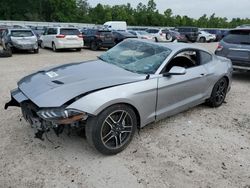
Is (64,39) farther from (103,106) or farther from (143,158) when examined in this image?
(143,158)

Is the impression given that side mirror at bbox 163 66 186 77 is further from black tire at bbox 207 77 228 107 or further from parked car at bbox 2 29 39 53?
parked car at bbox 2 29 39 53

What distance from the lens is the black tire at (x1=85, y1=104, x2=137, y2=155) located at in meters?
3.23

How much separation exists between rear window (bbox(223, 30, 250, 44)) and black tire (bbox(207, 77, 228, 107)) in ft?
9.34

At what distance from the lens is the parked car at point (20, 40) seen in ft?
45.5

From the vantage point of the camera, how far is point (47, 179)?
299 cm

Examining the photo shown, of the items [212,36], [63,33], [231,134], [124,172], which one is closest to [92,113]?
[124,172]

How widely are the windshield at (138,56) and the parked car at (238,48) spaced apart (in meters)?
4.23

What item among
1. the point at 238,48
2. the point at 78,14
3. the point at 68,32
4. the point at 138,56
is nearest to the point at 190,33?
the point at 68,32

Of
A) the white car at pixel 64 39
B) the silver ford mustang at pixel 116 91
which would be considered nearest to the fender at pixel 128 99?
the silver ford mustang at pixel 116 91

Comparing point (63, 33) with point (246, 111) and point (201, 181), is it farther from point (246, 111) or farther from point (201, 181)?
point (201, 181)

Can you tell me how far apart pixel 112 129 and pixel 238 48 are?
582cm

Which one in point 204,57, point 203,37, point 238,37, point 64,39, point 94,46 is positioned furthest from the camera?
point 203,37

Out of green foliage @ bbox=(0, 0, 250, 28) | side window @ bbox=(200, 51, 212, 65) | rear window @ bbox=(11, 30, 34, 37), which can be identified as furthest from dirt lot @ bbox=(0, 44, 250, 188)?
green foliage @ bbox=(0, 0, 250, 28)

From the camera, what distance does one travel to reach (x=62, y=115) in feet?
10.0
